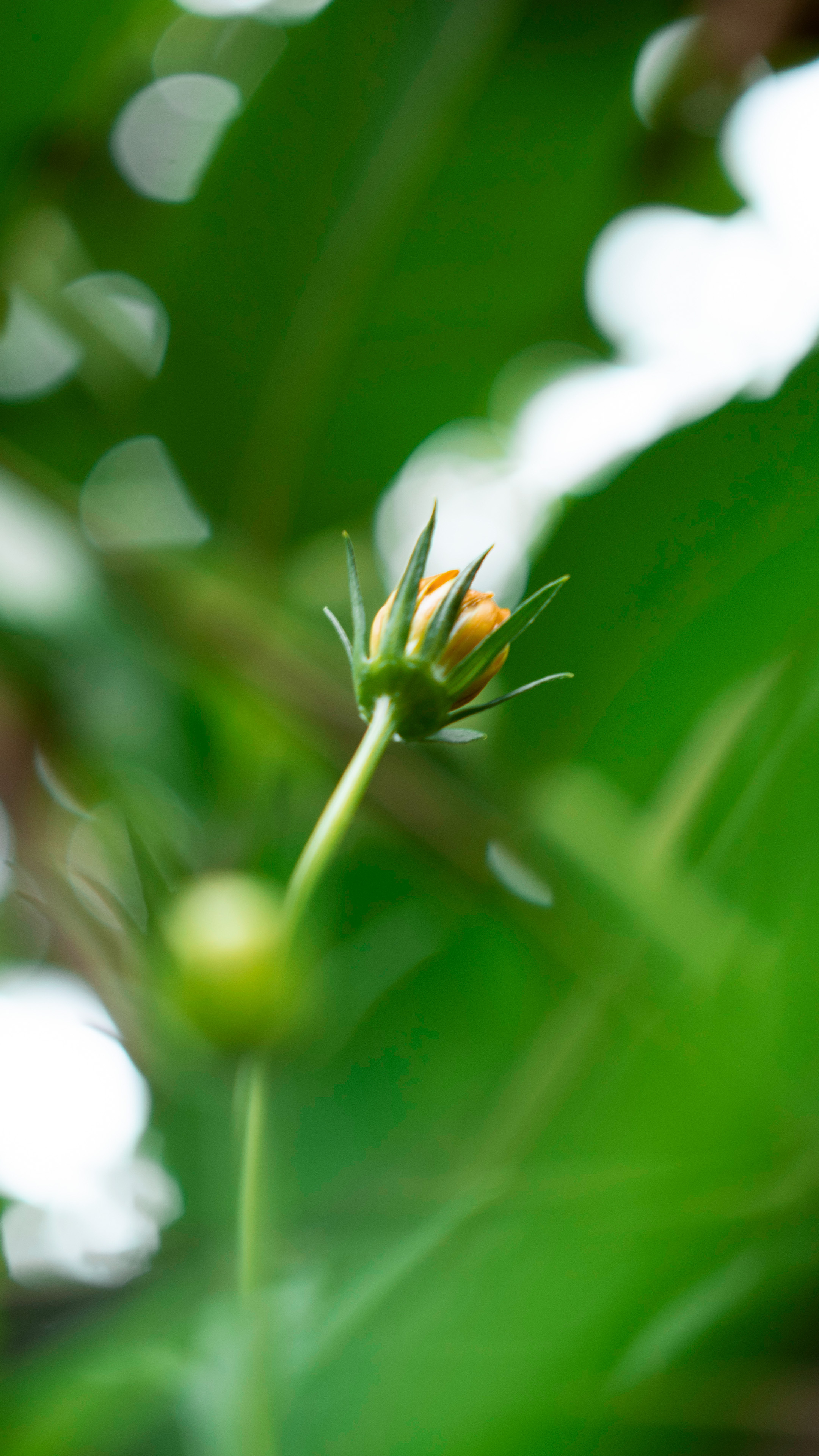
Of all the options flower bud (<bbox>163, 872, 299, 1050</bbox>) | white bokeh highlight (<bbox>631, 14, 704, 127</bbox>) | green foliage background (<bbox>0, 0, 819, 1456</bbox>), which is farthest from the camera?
white bokeh highlight (<bbox>631, 14, 704, 127</bbox>)

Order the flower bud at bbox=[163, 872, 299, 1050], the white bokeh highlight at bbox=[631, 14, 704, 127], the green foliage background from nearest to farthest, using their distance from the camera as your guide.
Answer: the green foliage background, the flower bud at bbox=[163, 872, 299, 1050], the white bokeh highlight at bbox=[631, 14, 704, 127]

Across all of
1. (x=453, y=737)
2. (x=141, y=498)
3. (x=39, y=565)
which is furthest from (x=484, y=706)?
→ (x=141, y=498)

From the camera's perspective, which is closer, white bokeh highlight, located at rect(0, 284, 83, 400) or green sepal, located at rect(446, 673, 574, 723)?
green sepal, located at rect(446, 673, 574, 723)

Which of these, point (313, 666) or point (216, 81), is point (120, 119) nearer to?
point (216, 81)

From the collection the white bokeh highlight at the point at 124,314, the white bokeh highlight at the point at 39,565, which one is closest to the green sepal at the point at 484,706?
the white bokeh highlight at the point at 39,565

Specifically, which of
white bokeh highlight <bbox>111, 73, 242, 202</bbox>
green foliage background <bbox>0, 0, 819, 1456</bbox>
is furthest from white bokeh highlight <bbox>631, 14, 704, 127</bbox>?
white bokeh highlight <bbox>111, 73, 242, 202</bbox>

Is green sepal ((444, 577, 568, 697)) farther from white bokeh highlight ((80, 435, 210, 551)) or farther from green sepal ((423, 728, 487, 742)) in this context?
white bokeh highlight ((80, 435, 210, 551))

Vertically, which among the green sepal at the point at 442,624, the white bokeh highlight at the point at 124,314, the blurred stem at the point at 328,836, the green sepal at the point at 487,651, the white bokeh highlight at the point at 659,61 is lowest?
the blurred stem at the point at 328,836

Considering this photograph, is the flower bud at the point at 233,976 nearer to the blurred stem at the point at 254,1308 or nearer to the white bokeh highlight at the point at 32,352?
the blurred stem at the point at 254,1308
